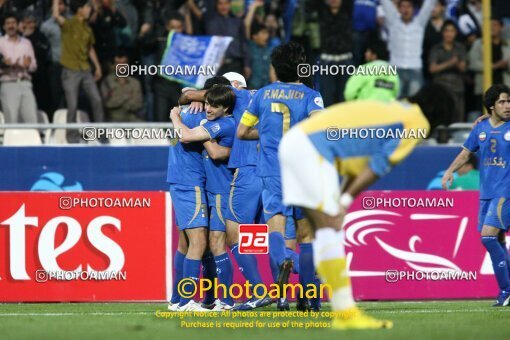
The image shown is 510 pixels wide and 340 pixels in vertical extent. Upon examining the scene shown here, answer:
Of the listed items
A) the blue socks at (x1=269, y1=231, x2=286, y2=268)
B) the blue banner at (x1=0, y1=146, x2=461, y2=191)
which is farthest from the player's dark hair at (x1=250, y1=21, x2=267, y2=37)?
the blue socks at (x1=269, y1=231, x2=286, y2=268)

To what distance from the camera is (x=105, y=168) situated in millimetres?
16766

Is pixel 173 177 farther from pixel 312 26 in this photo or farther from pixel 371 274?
pixel 312 26

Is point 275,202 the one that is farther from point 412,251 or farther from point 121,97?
point 121,97

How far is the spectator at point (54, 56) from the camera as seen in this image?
57.6 ft

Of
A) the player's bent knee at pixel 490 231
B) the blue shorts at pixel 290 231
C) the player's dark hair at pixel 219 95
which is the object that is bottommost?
the player's bent knee at pixel 490 231

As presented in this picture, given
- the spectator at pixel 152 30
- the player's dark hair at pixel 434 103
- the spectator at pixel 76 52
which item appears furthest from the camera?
the spectator at pixel 152 30

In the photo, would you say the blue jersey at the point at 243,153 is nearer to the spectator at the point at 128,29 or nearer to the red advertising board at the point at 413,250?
the red advertising board at the point at 413,250

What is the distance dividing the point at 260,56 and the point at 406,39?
2.30 meters

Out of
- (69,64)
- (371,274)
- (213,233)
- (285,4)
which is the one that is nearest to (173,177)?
(213,233)

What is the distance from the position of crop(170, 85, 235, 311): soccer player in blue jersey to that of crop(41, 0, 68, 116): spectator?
614cm

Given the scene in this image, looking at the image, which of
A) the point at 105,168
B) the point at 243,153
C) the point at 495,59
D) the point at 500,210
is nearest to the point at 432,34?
the point at 495,59

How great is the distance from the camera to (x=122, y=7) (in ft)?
59.7

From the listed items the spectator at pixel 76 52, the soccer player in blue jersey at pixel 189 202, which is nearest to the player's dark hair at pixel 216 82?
the soccer player in blue jersey at pixel 189 202

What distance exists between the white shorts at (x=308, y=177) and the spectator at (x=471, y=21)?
1147 centimetres
